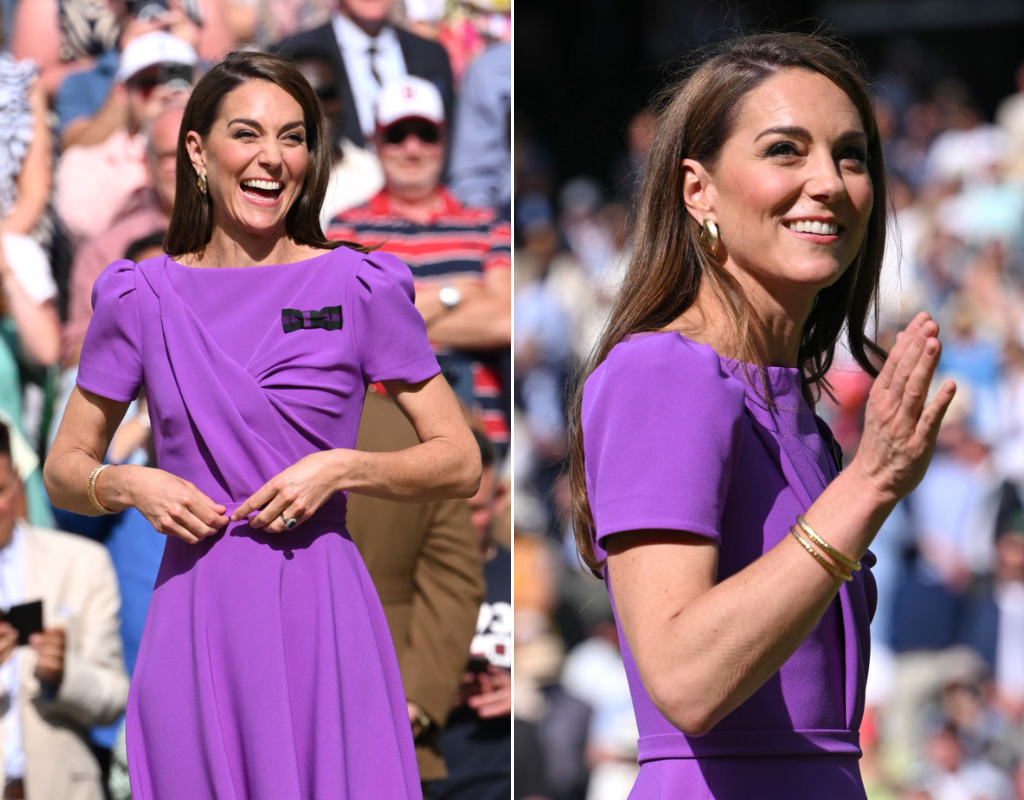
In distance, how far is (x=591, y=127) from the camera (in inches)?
488

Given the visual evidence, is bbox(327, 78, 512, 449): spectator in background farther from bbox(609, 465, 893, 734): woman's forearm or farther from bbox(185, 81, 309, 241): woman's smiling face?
bbox(609, 465, 893, 734): woman's forearm

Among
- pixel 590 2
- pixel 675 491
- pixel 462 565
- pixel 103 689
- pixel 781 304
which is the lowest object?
pixel 103 689

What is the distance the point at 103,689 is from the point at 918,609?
512 centimetres

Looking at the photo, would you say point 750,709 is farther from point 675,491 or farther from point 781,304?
point 781,304

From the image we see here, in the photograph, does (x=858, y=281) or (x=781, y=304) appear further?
(x=858, y=281)

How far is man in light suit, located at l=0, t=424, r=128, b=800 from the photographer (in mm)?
4402

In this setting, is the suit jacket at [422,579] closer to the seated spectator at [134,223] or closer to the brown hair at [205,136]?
the seated spectator at [134,223]

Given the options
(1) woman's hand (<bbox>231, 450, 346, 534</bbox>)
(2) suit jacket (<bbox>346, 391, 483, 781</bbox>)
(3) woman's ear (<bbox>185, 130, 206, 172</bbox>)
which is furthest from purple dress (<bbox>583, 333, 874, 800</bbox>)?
(2) suit jacket (<bbox>346, 391, 483, 781</bbox>)

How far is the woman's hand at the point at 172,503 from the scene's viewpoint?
7.82 ft

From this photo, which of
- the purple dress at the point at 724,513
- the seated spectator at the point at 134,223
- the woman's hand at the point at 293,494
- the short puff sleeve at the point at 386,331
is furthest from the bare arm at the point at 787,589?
the seated spectator at the point at 134,223

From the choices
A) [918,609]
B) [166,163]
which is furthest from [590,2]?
[166,163]

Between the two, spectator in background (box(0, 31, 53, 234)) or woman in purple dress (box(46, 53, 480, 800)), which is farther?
spectator in background (box(0, 31, 53, 234))

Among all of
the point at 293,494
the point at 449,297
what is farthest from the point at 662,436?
the point at 449,297

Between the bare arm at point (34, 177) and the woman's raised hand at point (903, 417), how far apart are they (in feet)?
12.4
